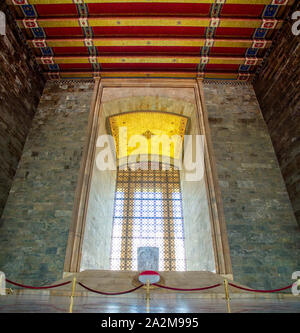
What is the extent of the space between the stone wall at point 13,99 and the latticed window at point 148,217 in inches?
205

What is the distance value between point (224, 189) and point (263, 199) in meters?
1.12

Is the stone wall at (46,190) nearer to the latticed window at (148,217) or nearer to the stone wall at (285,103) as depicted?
the latticed window at (148,217)

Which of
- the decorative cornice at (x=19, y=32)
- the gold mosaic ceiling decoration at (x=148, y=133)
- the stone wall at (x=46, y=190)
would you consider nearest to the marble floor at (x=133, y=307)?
the stone wall at (x=46, y=190)

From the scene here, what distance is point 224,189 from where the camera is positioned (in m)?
6.90

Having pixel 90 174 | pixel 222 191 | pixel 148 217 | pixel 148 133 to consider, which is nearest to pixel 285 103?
pixel 222 191

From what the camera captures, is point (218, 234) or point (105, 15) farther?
point (105, 15)

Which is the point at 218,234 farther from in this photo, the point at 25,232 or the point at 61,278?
the point at 25,232

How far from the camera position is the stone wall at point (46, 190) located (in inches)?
228

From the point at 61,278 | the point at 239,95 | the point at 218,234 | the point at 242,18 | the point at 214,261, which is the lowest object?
the point at 61,278

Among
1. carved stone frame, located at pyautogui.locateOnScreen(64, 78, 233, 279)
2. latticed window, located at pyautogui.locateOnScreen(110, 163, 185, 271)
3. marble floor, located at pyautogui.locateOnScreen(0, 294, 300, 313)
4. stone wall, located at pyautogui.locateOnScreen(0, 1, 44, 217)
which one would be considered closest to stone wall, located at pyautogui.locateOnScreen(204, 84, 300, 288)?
carved stone frame, located at pyautogui.locateOnScreen(64, 78, 233, 279)

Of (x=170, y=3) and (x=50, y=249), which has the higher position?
(x=170, y=3)

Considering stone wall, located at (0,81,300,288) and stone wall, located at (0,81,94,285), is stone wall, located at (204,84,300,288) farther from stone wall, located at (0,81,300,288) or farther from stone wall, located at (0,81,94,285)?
stone wall, located at (0,81,94,285)
